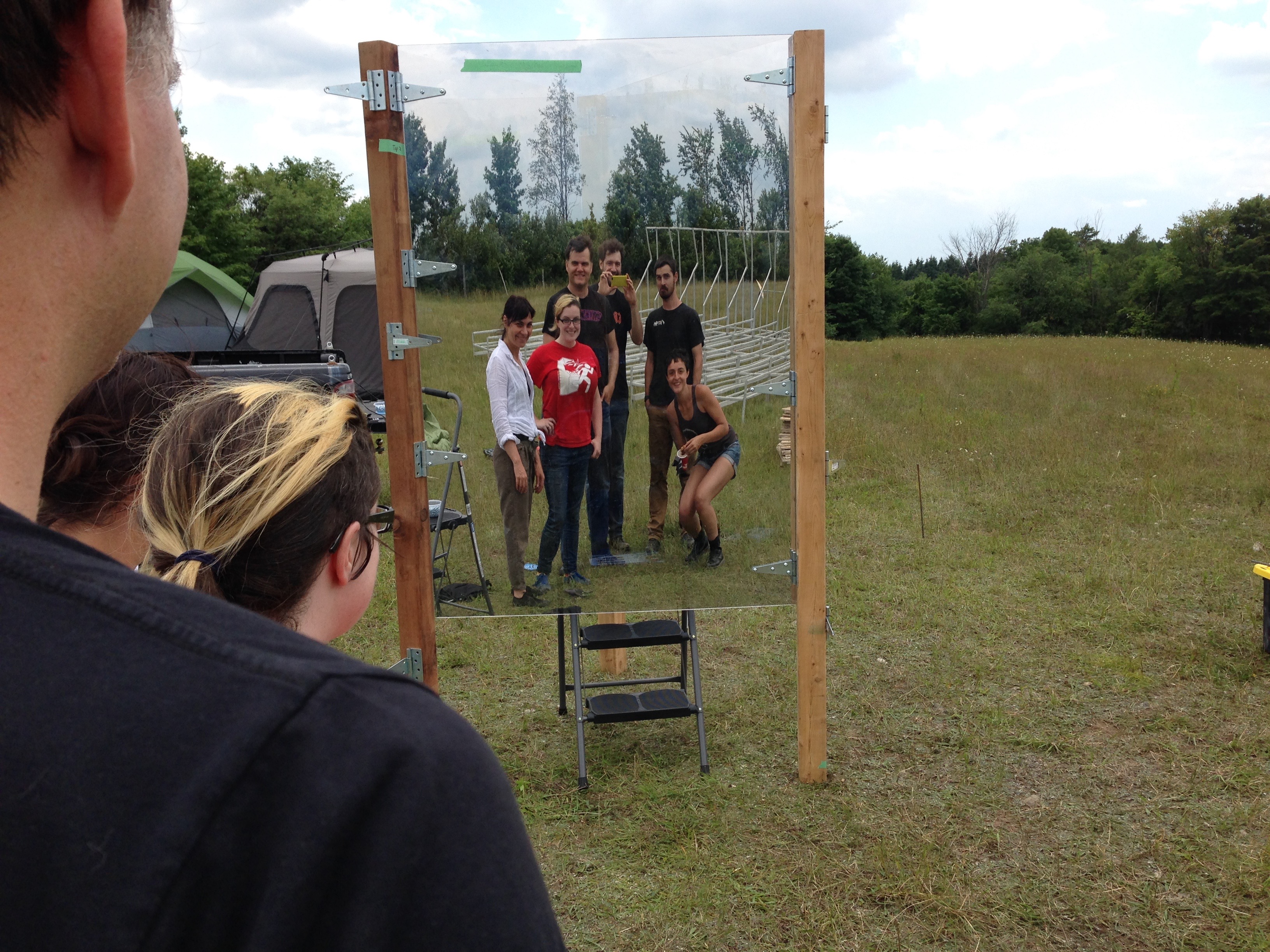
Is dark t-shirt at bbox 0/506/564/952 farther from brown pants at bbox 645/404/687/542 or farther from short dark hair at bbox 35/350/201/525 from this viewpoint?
brown pants at bbox 645/404/687/542

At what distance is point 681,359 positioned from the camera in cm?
395

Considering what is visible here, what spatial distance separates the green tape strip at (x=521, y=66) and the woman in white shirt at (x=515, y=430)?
857mm

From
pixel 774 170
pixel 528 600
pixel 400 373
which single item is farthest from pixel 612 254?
pixel 528 600

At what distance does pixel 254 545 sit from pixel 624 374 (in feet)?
8.98

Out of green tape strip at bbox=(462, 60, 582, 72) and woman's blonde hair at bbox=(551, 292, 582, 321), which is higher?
green tape strip at bbox=(462, 60, 582, 72)

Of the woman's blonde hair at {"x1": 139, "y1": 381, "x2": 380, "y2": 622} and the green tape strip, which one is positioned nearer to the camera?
the woman's blonde hair at {"x1": 139, "y1": 381, "x2": 380, "y2": 622}

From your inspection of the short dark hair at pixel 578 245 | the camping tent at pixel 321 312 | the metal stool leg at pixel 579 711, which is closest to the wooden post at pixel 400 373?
the short dark hair at pixel 578 245

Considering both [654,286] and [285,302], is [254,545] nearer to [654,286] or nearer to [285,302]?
[654,286]

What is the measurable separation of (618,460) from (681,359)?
0.49 metres

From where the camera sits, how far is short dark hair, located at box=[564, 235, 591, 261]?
12.5ft

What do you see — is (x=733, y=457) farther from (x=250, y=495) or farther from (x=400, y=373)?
(x=250, y=495)

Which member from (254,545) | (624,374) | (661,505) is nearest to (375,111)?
(624,374)

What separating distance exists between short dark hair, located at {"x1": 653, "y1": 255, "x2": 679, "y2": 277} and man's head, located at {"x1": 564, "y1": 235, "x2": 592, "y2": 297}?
0.86ft

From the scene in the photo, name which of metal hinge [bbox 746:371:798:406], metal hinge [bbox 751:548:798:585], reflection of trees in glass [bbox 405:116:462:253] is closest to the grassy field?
metal hinge [bbox 751:548:798:585]
